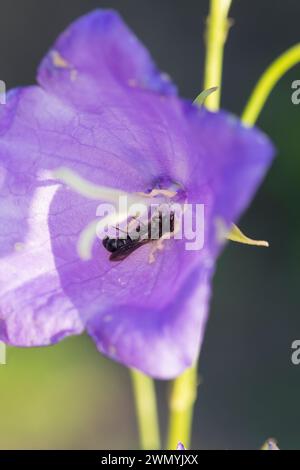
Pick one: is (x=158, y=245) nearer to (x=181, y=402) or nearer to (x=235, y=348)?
(x=181, y=402)

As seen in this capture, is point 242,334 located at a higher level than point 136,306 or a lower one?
higher

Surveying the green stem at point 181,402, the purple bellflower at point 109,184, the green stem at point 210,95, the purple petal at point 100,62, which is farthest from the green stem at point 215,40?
the green stem at point 181,402

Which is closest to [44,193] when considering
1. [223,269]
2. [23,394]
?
[23,394]

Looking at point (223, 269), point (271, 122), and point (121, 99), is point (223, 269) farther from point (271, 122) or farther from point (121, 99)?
point (121, 99)

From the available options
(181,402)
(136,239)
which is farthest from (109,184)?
(181,402)

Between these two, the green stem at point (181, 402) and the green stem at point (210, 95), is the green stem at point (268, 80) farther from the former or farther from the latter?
the green stem at point (181, 402)
